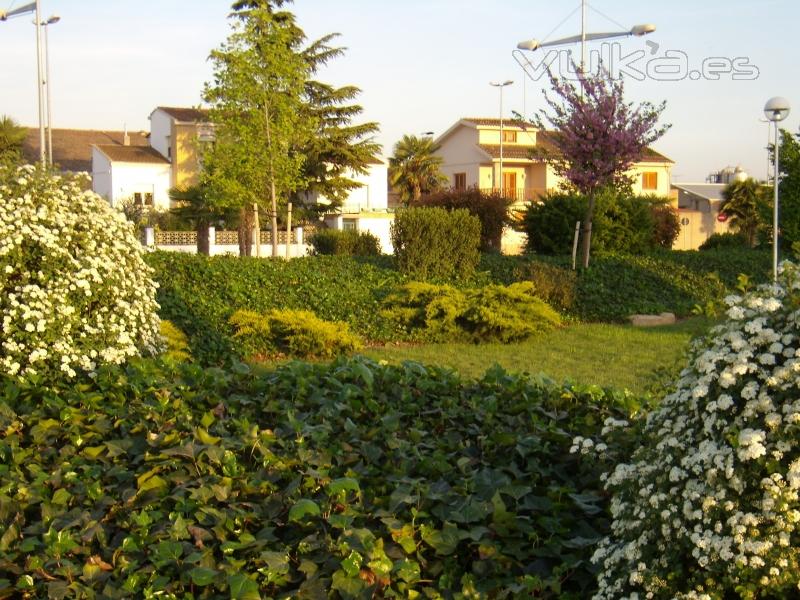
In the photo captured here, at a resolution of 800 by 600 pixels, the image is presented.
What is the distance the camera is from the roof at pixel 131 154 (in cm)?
4375

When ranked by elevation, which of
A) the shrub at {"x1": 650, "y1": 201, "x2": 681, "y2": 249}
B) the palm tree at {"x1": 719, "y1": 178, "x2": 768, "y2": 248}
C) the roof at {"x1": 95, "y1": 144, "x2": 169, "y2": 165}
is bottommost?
the shrub at {"x1": 650, "y1": 201, "x2": 681, "y2": 249}

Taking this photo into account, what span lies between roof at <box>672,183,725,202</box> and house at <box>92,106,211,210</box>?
30.1m

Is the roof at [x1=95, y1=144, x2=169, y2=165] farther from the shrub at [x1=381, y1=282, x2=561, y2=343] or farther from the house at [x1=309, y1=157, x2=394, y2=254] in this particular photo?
the shrub at [x1=381, y1=282, x2=561, y2=343]

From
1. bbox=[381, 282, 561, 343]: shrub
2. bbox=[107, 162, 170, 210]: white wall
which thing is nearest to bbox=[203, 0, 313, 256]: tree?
bbox=[381, 282, 561, 343]: shrub

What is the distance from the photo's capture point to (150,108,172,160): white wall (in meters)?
44.8

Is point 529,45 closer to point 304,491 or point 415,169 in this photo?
point 304,491

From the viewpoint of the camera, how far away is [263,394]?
5.20 meters

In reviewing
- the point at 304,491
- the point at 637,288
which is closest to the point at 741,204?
the point at 637,288

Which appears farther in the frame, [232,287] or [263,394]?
[232,287]

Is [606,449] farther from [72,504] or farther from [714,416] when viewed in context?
[72,504]

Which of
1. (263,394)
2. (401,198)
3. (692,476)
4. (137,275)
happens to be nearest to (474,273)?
(137,275)

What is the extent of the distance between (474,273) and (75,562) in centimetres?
1106

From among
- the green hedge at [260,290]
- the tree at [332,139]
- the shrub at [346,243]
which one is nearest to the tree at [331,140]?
the tree at [332,139]

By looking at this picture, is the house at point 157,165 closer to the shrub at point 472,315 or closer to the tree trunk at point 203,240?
the tree trunk at point 203,240
